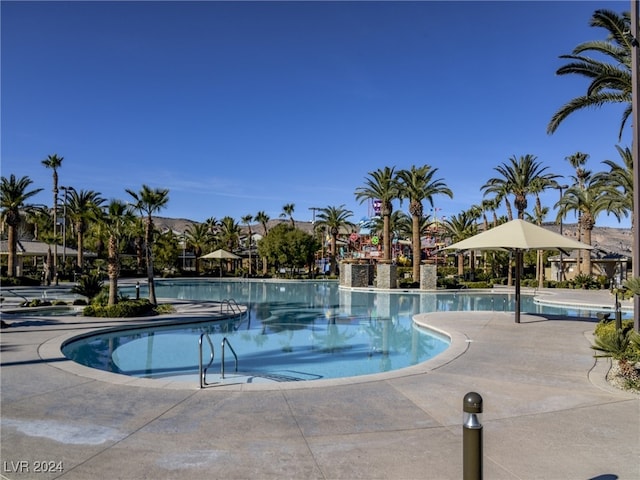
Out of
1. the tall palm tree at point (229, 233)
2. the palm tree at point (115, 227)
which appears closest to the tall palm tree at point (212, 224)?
the tall palm tree at point (229, 233)

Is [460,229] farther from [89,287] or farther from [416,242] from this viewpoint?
[89,287]

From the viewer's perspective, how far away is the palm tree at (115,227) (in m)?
19.8

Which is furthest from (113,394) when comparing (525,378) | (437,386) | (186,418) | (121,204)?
(121,204)

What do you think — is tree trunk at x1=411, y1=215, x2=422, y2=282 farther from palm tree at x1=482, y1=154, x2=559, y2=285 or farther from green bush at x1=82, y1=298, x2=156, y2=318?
green bush at x1=82, y1=298, x2=156, y2=318

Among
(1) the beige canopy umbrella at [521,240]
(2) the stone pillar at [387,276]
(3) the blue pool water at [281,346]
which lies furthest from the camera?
(2) the stone pillar at [387,276]

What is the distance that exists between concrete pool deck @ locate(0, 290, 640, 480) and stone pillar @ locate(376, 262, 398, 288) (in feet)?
104

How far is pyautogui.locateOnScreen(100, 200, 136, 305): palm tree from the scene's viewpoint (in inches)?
780

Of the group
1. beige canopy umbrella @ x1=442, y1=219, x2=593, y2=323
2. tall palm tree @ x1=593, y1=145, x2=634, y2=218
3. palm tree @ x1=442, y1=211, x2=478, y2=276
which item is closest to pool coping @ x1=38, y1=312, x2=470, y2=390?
beige canopy umbrella @ x1=442, y1=219, x2=593, y2=323

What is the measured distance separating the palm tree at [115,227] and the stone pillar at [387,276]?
2582cm

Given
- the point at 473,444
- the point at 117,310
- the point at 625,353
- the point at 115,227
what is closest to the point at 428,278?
the point at 115,227

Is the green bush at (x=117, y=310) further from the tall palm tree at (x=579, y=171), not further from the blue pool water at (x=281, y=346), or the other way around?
the tall palm tree at (x=579, y=171)

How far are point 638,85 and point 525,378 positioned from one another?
779cm

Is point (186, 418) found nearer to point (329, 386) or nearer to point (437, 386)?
point (329, 386)

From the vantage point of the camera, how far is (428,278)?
Answer: 1613 inches
